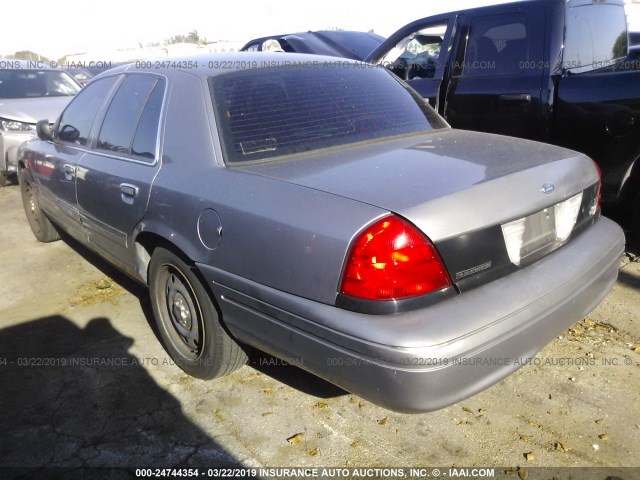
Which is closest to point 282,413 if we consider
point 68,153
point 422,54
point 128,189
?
point 128,189

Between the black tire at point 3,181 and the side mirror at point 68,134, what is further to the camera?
the black tire at point 3,181

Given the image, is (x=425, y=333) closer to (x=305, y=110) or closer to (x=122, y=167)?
(x=305, y=110)

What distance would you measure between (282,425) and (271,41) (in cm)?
726

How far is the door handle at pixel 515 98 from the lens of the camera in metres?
4.37

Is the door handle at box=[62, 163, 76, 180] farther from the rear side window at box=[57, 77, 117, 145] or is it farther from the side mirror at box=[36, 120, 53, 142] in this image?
the side mirror at box=[36, 120, 53, 142]

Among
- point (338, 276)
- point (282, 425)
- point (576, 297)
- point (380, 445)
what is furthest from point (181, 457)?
point (576, 297)

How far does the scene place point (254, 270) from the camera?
2.33 meters

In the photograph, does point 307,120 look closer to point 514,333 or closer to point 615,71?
point 514,333

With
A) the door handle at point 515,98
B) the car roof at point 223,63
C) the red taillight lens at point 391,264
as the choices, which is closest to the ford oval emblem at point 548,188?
the red taillight lens at point 391,264

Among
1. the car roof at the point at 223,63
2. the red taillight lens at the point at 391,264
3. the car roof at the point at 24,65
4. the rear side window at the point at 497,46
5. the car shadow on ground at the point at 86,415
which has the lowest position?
the car shadow on ground at the point at 86,415

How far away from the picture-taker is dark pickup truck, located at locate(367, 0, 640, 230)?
3.94 metres

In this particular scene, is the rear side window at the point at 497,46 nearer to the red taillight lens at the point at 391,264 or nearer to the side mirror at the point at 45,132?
the red taillight lens at the point at 391,264

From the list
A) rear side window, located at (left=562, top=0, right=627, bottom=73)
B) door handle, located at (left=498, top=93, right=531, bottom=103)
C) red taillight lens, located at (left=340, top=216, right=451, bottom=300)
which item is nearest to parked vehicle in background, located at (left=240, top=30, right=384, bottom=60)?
rear side window, located at (left=562, top=0, right=627, bottom=73)

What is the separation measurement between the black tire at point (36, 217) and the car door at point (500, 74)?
383 cm
